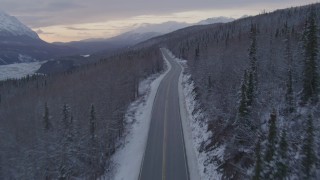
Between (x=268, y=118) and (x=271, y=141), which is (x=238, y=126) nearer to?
(x=268, y=118)

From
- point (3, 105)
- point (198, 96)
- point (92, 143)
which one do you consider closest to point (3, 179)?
point (92, 143)

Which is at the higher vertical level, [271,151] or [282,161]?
[271,151]

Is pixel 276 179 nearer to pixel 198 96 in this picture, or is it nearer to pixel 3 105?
pixel 198 96

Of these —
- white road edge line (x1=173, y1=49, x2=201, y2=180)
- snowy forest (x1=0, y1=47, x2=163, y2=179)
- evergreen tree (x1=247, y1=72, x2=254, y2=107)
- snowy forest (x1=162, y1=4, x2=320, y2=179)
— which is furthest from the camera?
snowy forest (x1=0, y1=47, x2=163, y2=179)

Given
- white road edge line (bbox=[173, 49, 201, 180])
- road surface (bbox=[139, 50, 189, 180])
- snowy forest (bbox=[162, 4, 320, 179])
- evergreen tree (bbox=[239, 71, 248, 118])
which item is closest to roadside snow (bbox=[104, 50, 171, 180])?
road surface (bbox=[139, 50, 189, 180])

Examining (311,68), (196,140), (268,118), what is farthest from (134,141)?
(311,68)

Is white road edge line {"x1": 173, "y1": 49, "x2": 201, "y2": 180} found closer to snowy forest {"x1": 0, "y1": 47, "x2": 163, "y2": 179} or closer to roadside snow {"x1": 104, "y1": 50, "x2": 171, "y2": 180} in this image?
roadside snow {"x1": 104, "y1": 50, "x2": 171, "y2": 180}

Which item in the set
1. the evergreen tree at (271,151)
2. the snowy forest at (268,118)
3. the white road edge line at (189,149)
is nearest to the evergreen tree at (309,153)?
the snowy forest at (268,118)

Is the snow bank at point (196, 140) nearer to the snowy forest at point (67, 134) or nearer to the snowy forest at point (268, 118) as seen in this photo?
the snowy forest at point (268, 118)
